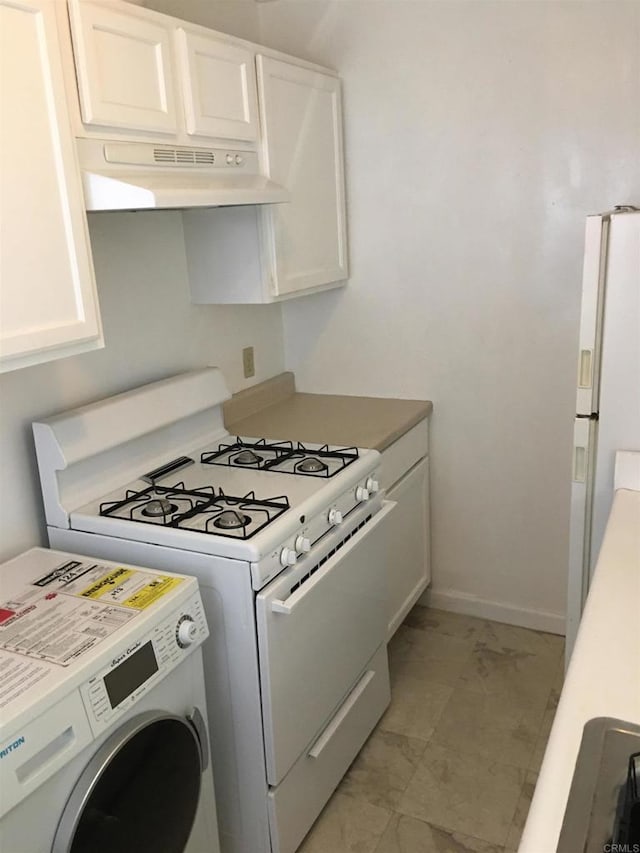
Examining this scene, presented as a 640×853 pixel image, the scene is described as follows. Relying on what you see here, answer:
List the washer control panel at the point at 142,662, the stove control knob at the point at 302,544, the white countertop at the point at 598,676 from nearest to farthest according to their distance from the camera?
the white countertop at the point at 598,676 → the washer control panel at the point at 142,662 → the stove control knob at the point at 302,544

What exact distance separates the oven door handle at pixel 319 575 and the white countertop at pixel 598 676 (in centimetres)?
68

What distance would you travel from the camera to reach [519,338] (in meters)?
2.71

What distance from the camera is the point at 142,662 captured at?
1475 millimetres

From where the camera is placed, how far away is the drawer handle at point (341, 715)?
2.04 m

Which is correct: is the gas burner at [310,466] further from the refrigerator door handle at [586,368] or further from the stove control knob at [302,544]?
the refrigerator door handle at [586,368]

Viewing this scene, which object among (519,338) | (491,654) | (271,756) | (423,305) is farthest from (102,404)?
(491,654)

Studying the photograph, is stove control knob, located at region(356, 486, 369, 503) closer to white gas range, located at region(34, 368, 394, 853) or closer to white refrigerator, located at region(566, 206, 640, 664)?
white gas range, located at region(34, 368, 394, 853)

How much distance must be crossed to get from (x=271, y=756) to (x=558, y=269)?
1.83 metres

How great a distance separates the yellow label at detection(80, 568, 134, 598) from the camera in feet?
5.33

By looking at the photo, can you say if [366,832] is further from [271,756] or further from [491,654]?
[491,654]

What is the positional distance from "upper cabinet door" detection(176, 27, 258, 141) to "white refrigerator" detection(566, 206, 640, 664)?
1.01 m

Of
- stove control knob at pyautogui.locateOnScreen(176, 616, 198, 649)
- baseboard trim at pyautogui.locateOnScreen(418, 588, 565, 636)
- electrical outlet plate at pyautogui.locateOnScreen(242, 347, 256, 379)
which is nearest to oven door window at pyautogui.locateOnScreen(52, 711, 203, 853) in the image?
stove control knob at pyautogui.locateOnScreen(176, 616, 198, 649)

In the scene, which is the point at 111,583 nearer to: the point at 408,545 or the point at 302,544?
the point at 302,544

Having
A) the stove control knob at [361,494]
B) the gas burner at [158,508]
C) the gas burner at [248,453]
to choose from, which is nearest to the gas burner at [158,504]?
the gas burner at [158,508]
